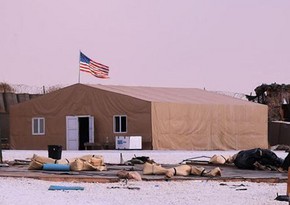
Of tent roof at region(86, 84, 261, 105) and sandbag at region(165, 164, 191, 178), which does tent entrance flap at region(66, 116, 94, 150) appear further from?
sandbag at region(165, 164, 191, 178)

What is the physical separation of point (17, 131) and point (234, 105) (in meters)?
10.7

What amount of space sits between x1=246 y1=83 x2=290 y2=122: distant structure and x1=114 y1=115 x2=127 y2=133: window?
1412 cm

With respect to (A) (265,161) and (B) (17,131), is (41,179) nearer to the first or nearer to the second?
(A) (265,161)

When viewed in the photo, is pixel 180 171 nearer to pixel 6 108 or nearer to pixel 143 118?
pixel 143 118

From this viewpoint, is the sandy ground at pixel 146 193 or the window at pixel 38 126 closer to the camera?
the sandy ground at pixel 146 193

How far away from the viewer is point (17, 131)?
123ft

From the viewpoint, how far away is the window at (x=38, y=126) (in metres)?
36.8

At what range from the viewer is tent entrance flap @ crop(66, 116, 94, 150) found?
3553cm

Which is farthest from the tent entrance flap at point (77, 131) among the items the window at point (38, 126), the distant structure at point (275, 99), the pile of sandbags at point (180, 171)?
the pile of sandbags at point (180, 171)

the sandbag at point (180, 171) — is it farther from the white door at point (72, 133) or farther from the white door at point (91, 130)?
the white door at point (72, 133)

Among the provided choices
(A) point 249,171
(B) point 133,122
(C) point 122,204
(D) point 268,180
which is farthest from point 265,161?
(B) point 133,122

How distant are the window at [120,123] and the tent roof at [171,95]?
1.11 meters

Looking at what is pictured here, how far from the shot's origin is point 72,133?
3575 centimetres

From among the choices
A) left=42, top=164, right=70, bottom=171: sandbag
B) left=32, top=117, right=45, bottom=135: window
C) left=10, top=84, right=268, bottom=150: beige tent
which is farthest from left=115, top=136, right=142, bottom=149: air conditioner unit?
left=42, top=164, right=70, bottom=171: sandbag
